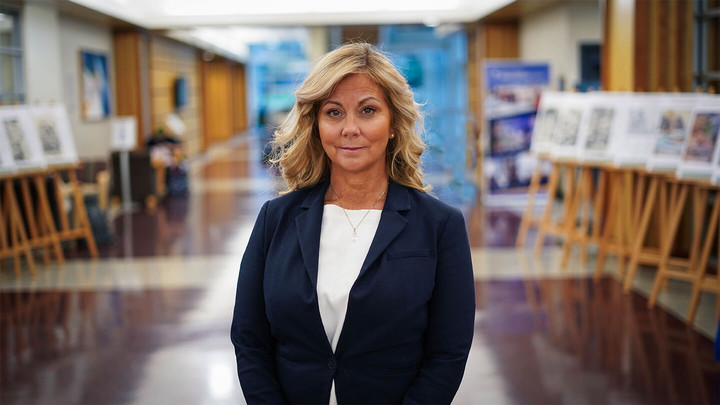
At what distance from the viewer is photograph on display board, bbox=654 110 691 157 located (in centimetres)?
641

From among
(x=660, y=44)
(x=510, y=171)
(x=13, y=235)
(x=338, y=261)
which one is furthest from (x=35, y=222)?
(x=338, y=261)

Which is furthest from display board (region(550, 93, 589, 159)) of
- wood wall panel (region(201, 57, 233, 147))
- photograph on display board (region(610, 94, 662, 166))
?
wood wall panel (region(201, 57, 233, 147))

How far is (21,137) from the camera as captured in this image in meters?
8.03

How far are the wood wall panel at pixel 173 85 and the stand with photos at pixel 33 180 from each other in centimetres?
785

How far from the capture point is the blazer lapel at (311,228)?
205 cm

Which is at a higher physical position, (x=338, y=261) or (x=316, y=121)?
(x=316, y=121)

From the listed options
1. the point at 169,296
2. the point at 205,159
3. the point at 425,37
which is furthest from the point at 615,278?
the point at 205,159

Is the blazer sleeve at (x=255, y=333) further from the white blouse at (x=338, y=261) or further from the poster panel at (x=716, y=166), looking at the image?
the poster panel at (x=716, y=166)

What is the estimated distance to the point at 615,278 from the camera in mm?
7301

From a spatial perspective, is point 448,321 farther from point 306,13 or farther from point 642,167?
point 306,13

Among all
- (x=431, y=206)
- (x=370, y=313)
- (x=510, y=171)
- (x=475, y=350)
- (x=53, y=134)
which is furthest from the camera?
(x=510, y=171)

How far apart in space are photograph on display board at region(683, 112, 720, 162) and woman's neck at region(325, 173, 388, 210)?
4407mm

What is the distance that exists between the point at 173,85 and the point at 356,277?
17840 millimetres

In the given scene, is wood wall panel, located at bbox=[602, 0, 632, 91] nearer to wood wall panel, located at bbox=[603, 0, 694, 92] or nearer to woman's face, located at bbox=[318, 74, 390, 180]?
wood wall panel, located at bbox=[603, 0, 694, 92]
